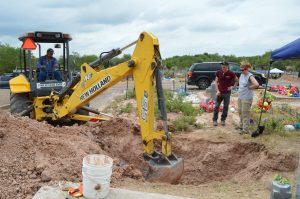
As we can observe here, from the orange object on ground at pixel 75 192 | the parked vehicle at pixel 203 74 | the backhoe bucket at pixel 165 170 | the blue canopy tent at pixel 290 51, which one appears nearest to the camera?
the orange object on ground at pixel 75 192

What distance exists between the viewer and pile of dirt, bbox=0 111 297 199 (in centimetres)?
488

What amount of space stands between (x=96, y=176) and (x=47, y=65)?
5524 mm

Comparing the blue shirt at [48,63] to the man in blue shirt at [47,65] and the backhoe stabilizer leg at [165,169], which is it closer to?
the man in blue shirt at [47,65]

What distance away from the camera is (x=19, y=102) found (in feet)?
29.1

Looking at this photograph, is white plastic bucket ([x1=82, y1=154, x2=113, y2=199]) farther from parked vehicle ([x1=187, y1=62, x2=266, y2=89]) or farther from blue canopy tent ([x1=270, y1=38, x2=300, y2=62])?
parked vehicle ([x1=187, y1=62, x2=266, y2=89])

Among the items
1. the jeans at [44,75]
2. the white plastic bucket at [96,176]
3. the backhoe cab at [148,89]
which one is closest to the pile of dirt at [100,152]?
the backhoe cab at [148,89]

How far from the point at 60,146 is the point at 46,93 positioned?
3.36m

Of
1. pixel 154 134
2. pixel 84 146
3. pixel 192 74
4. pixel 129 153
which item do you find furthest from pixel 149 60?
pixel 192 74

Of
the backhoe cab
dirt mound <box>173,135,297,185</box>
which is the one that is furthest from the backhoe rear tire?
dirt mound <box>173,135,297,185</box>

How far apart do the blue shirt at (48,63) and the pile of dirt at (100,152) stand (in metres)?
1.89

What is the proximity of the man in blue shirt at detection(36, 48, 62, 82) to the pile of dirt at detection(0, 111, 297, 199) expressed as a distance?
71.4 inches

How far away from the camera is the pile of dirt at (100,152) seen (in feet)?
16.0

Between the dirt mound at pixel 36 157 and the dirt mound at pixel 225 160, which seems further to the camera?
the dirt mound at pixel 225 160

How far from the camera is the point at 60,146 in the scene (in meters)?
5.70
